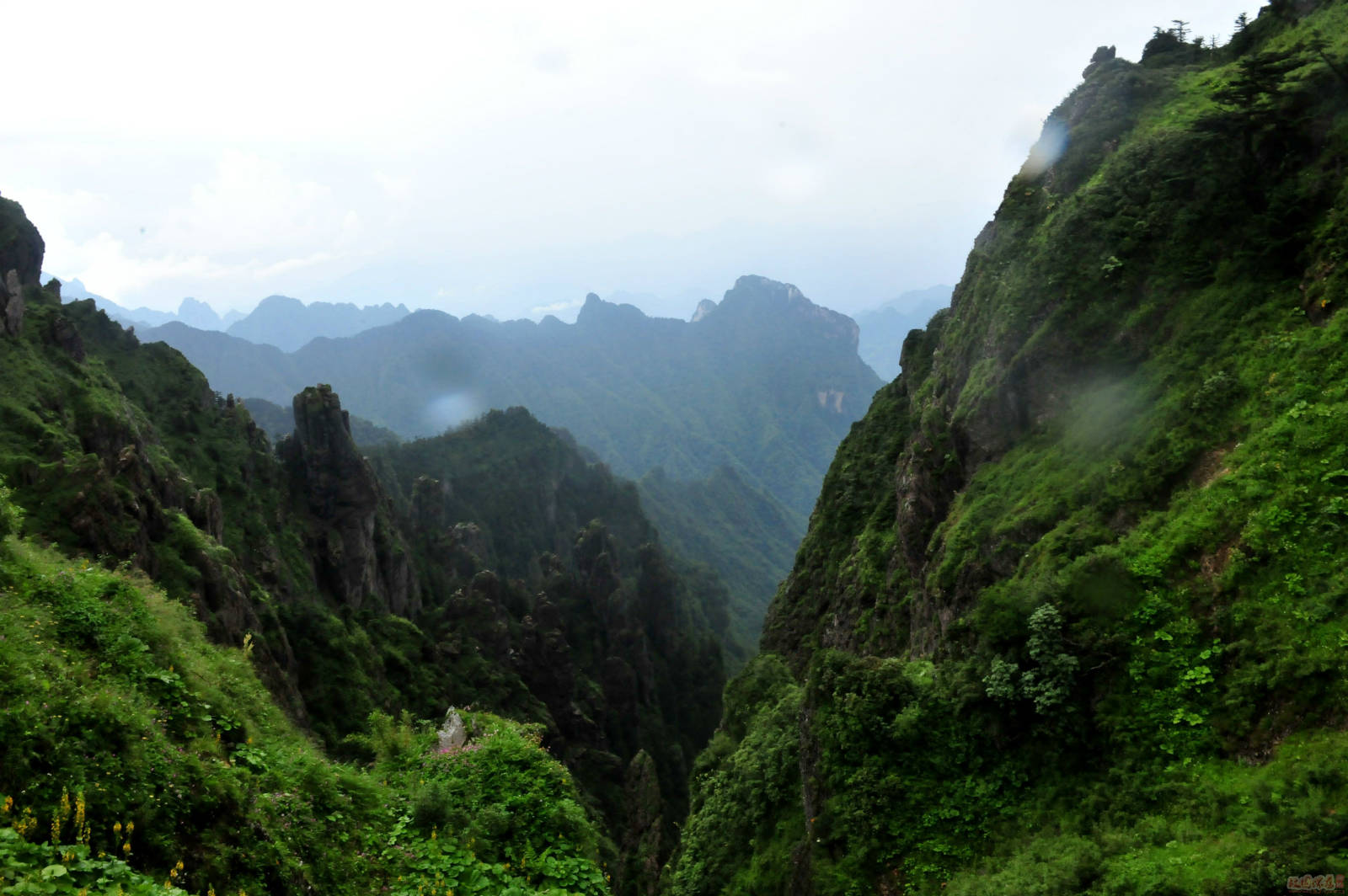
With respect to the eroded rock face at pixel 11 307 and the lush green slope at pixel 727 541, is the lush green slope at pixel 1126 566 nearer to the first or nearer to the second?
the eroded rock face at pixel 11 307

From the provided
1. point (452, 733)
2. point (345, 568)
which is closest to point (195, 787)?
point (452, 733)

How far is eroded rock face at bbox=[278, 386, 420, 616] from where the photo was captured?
5466 cm

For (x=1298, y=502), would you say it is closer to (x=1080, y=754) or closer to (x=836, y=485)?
(x=1080, y=754)

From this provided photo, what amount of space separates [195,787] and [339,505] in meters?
52.6

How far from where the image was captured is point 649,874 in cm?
3466

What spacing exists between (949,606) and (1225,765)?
33.7 ft

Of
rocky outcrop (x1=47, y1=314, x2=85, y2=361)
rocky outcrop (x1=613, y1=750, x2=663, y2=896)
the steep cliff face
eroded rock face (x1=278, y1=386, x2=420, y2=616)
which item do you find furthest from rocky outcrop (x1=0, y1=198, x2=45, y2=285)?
rocky outcrop (x1=613, y1=750, x2=663, y2=896)

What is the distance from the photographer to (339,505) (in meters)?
57.4

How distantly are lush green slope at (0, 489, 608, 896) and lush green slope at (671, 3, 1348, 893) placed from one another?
7822 millimetres

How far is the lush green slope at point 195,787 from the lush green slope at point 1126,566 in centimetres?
782

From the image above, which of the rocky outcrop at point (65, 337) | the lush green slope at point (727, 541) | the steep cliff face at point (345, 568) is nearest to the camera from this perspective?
the steep cliff face at point (345, 568)

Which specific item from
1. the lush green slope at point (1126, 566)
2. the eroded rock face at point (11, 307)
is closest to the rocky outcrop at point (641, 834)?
the lush green slope at point (1126, 566)

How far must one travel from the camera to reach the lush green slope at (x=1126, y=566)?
39.3ft

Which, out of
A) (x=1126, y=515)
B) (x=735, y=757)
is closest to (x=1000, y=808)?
(x=1126, y=515)
